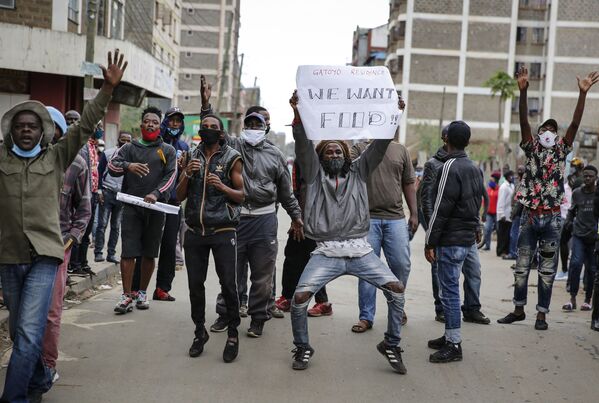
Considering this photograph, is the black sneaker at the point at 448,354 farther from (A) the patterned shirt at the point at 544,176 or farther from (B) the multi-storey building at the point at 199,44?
(B) the multi-storey building at the point at 199,44

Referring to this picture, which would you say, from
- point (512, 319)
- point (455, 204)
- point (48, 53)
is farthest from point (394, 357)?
point (48, 53)

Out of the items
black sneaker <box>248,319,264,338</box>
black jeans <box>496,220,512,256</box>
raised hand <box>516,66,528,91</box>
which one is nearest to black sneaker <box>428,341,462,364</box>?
black sneaker <box>248,319,264,338</box>

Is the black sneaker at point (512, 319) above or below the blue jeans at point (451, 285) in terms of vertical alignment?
below

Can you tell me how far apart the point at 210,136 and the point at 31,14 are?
16.9 metres

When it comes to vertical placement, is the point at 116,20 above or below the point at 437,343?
above

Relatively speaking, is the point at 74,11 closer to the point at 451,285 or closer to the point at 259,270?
the point at 259,270

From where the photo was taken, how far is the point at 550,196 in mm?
8188

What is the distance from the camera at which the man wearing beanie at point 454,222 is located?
7059 millimetres

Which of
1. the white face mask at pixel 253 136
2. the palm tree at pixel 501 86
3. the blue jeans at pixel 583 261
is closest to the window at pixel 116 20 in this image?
the blue jeans at pixel 583 261

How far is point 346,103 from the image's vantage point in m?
6.55

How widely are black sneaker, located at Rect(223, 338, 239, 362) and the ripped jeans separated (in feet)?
11.0

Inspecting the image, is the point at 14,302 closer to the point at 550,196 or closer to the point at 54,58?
the point at 550,196

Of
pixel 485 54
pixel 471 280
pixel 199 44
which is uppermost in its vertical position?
pixel 199 44

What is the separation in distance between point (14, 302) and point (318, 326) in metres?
3.70
